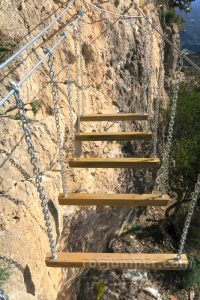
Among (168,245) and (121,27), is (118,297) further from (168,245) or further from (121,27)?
(121,27)

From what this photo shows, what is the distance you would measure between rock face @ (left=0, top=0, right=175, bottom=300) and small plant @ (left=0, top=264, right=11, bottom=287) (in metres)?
0.07

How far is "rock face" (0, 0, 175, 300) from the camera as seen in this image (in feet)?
10.6

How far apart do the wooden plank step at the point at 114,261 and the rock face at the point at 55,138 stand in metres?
0.35

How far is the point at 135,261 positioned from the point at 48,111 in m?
2.18

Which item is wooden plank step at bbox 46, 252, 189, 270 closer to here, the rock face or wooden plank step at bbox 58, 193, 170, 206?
the rock face

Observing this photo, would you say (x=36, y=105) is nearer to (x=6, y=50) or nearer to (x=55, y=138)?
(x=55, y=138)

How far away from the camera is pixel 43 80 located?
4.48 meters

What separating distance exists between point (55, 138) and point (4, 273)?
1916 millimetres

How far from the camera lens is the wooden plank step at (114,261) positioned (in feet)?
9.98

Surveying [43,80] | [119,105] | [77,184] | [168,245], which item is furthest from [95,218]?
[168,245]

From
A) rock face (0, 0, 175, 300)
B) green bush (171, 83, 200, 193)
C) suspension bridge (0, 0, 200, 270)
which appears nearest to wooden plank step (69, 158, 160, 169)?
suspension bridge (0, 0, 200, 270)

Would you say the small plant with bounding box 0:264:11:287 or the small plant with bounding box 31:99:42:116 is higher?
the small plant with bounding box 31:99:42:116

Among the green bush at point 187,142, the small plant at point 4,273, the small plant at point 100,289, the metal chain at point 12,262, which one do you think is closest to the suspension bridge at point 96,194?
the metal chain at point 12,262

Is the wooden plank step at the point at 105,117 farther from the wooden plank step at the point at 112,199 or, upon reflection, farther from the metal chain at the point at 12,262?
the metal chain at the point at 12,262
